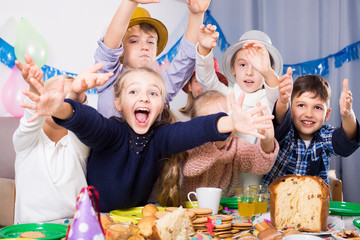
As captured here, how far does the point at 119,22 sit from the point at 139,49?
212 mm

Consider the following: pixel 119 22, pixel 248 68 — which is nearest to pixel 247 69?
pixel 248 68

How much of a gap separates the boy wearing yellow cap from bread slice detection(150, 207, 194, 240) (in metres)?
0.75

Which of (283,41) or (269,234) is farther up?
(283,41)

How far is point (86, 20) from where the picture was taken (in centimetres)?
273

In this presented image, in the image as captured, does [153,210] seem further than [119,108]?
No

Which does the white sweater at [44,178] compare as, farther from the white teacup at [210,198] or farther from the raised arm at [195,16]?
the raised arm at [195,16]

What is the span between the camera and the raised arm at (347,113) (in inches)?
53.4

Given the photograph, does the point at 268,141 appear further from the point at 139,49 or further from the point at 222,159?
the point at 139,49

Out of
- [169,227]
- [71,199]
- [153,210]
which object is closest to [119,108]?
[71,199]

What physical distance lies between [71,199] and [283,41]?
2.21 metres

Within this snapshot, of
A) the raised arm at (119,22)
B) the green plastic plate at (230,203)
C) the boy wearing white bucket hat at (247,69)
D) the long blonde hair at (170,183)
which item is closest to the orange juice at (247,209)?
the green plastic plate at (230,203)

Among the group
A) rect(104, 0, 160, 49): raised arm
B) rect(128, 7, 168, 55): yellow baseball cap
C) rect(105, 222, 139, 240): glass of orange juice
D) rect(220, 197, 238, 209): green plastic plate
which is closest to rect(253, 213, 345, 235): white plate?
rect(220, 197, 238, 209): green plastic plate

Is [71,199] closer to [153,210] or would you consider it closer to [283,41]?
[153,210]

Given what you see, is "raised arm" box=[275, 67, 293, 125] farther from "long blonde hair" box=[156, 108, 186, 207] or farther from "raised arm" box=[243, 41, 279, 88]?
"long blonde hair" box=[156, 108, 186, 207]
